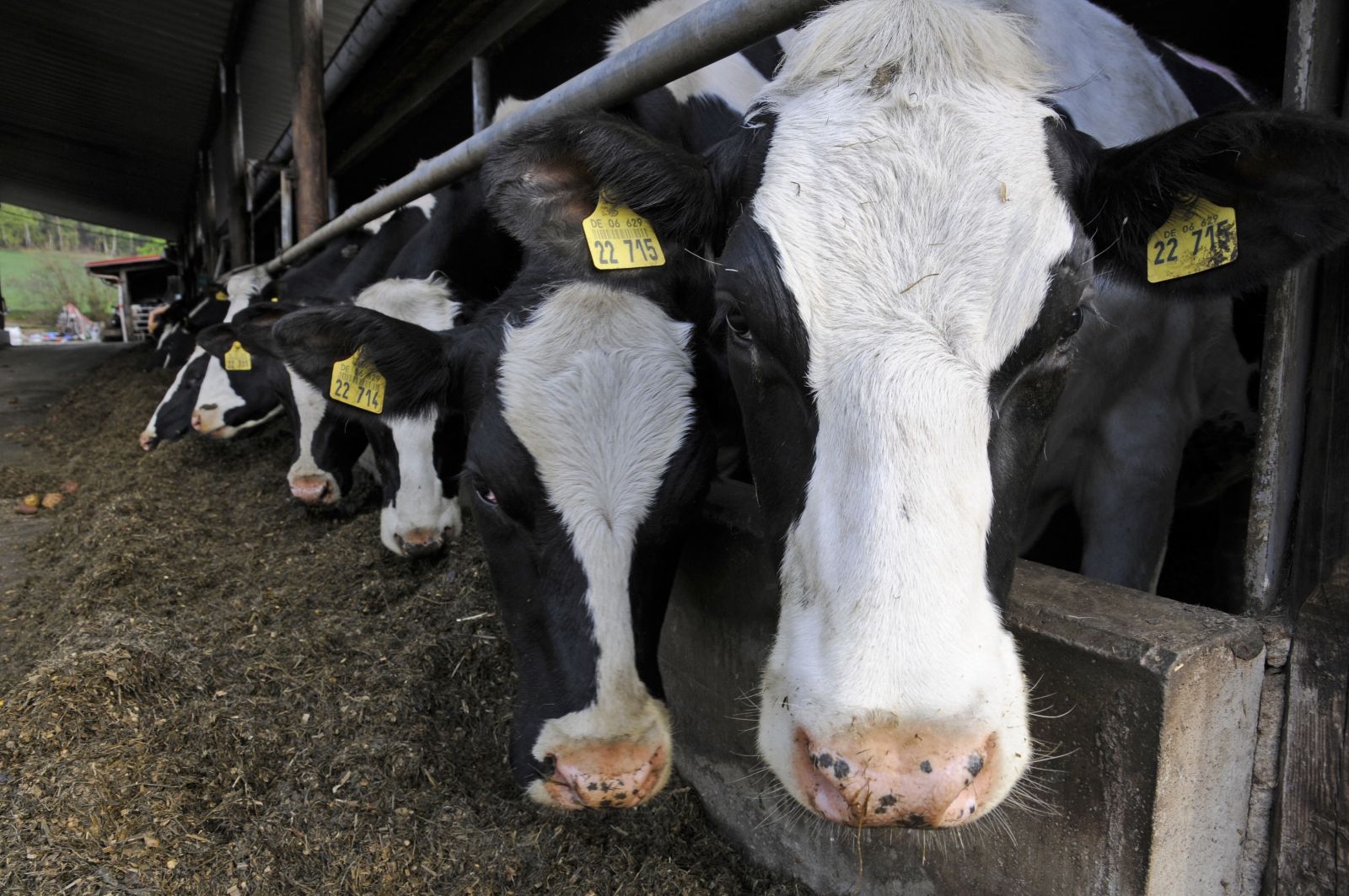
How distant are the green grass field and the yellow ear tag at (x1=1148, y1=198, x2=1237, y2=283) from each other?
55841 mm

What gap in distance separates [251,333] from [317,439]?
69 cm

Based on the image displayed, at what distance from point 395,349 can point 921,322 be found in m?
1.63

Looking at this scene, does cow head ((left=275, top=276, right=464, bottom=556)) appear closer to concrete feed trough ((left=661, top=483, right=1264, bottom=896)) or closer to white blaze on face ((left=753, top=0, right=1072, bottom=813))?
white blaze on face ((left=753, top=0, right=1072, bottom=813))

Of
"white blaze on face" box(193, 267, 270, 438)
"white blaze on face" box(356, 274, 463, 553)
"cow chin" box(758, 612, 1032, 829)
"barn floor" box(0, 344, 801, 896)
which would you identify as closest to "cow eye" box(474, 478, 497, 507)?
"barn floor" box(0, 344, 801, 896)

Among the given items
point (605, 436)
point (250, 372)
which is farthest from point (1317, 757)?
point (250, 372)

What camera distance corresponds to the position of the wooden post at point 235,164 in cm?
1085

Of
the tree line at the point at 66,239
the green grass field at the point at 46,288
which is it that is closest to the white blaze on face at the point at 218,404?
the green grass field at the point at 46,288

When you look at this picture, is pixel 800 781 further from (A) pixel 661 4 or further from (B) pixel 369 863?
(A) pixel 661 4

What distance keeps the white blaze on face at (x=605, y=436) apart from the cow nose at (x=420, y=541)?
143cm

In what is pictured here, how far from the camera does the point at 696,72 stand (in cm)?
291

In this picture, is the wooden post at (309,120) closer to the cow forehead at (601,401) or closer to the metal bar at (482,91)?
the metal bar at (482,91)

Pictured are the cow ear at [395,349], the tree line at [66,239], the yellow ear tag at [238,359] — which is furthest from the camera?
the tree line at [66,239]

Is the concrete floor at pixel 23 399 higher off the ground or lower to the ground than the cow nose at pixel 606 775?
lower

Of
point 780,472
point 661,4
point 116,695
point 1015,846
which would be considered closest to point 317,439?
point 116,695
